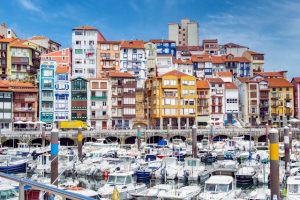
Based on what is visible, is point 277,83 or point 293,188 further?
point 277,83

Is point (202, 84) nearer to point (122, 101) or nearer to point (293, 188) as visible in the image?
point (122, 101)

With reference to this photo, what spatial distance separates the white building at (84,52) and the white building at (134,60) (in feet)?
20.9

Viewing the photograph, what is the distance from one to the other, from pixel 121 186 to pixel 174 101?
55169mm

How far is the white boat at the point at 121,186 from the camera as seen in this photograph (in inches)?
1115

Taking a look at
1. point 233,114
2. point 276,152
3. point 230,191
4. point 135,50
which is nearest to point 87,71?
point 135,50

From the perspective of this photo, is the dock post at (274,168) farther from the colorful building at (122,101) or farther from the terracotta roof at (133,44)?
the terracotta roof at (133,44)

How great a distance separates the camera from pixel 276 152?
66.8 feet

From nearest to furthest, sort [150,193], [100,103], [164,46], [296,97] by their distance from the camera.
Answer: [150,193] → [100,103] → [296,97] → [164,46]

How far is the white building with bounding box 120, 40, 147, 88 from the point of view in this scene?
9431 centimetres

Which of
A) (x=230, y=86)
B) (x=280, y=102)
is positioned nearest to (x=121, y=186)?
(x=230, y=86)

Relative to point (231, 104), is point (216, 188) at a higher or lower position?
lower

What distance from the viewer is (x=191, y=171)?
122 feet

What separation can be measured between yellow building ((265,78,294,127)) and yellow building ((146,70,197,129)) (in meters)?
20.7

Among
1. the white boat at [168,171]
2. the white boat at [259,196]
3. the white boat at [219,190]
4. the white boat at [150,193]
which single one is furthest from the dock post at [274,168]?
the white boat at [168,171]
